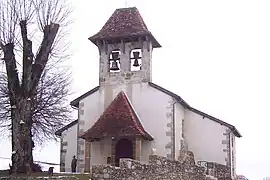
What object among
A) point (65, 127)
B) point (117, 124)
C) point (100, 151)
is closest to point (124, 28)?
point (117, 124)

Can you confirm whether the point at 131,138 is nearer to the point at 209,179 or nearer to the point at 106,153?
the point at 106,153

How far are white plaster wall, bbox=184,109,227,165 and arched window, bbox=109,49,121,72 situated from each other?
4.63m

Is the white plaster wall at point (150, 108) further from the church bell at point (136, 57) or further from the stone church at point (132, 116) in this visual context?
the church bell at point (136, 57)

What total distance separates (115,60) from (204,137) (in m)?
6.48

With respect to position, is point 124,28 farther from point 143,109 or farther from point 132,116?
point 132,116

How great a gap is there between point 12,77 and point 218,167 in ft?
37.3

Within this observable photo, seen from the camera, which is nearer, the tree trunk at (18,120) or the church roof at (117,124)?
Answer: the tree trunk at (18,120)

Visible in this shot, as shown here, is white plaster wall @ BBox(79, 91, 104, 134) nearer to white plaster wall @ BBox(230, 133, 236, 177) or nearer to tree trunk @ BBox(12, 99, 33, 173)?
white plaster wall @ BBox(230, 133, 236, 177)

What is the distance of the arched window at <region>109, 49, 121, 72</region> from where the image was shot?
101ft

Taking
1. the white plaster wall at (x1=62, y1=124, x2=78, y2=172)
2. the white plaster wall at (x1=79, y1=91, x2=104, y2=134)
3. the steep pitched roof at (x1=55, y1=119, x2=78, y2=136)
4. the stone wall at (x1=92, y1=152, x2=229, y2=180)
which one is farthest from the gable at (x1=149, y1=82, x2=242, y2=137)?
the white plaster wall at (x1=62, y1=124, x2=78, y2=172)

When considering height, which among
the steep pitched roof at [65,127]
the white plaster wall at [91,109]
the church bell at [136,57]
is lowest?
the steep pitched roof at [65,127]

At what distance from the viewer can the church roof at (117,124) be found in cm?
2725

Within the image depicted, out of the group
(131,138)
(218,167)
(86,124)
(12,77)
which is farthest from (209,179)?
(12,77)

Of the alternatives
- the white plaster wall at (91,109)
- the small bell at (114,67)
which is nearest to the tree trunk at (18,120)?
the white plaster wall at (91,109)
